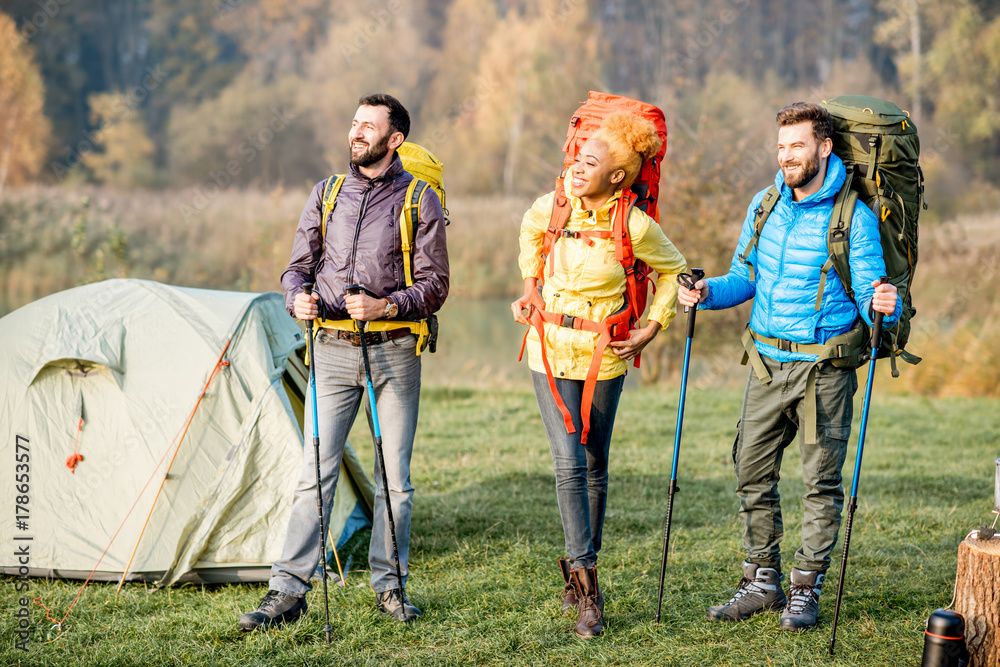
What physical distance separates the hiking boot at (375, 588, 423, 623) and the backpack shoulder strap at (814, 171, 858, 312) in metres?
2.15

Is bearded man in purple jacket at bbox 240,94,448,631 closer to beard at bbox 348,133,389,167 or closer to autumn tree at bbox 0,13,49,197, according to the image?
beard at bbox 348,133,389,167

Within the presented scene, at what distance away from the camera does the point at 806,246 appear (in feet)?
11.8

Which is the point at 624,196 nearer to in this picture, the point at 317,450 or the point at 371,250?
the point at 371,250

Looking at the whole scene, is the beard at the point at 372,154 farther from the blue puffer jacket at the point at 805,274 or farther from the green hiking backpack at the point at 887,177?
the green hiking backpack at the point at 887,177

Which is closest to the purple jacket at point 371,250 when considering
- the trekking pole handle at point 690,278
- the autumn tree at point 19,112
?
the trekking pole handle at point 690,278

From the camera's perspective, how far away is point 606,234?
3598mm

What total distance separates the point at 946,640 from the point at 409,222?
256 cm

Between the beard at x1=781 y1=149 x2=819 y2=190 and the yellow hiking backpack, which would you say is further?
the yellow hiking backpack

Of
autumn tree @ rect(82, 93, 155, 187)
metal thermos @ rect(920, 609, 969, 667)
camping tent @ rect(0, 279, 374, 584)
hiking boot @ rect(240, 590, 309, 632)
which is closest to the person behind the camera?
metal thermos @ rect(920, 609, 969, 667)

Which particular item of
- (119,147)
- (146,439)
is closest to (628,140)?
(146,439)

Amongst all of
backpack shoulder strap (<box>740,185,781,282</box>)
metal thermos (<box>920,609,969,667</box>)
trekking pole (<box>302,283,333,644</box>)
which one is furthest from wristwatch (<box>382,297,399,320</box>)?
metal thermos (<box>920,609,969,667</box>)

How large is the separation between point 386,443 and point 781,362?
1.69m

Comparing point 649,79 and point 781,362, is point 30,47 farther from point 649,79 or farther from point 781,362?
point 781,362

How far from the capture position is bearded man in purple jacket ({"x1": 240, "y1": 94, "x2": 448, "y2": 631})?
12.1ft
